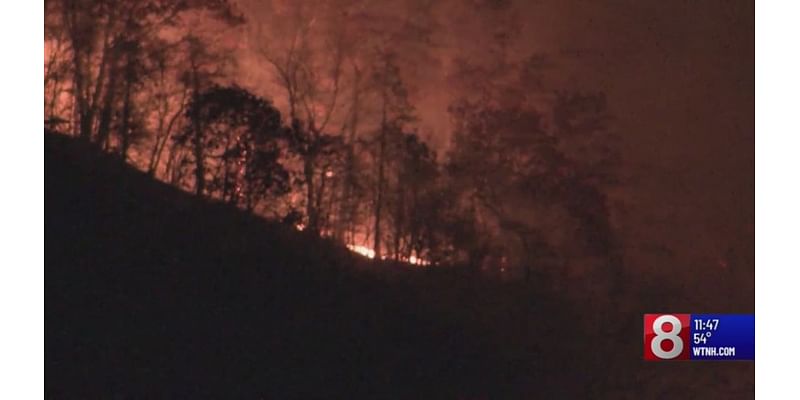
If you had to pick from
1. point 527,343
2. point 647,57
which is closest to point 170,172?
point 527,343

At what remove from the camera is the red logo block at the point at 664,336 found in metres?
3.15


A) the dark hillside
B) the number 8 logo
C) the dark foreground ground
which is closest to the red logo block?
the number 8 logo

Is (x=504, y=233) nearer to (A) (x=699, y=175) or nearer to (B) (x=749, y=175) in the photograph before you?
(A) (x=699, y=175)

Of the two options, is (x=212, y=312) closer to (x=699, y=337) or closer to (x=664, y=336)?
(x=664, y=336)

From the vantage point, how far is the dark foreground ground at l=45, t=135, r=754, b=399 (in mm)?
3104

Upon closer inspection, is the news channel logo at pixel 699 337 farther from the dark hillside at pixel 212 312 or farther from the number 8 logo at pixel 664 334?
the dark hillside at pixel 212 312

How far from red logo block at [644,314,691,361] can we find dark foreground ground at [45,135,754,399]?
0.64 ft

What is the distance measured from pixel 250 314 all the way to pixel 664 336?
168cm

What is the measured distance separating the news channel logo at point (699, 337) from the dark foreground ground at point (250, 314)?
0.22m

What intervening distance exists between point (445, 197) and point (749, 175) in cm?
125

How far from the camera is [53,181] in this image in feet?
10.3

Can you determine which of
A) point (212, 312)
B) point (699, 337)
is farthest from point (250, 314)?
point (699, 337)

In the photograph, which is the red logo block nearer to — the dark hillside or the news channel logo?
the news channel logo

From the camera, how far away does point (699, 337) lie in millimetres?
3184
